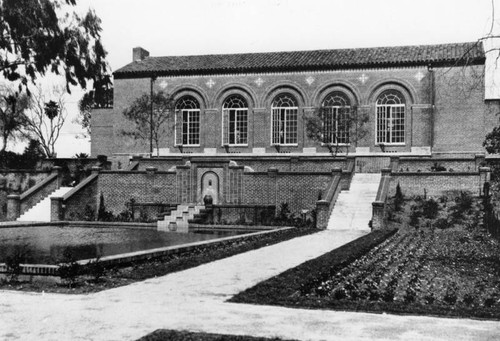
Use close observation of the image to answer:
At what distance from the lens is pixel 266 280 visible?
10.4 meters

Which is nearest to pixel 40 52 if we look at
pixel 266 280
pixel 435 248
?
pixel 266 280

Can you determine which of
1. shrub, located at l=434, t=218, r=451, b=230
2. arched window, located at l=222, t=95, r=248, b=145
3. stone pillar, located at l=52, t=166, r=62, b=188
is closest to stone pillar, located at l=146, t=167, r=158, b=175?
stone pillar, located at l=52, t=166, r=62, b=188

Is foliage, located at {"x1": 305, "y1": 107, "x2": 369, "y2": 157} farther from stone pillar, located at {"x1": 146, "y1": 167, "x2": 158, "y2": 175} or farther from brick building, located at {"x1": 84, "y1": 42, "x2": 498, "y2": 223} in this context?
stone pillar, located at {"x1": 146, "y1": 167, "x2": 158, "y2": 175}

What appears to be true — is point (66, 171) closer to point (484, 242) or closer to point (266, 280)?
point (484, 242)

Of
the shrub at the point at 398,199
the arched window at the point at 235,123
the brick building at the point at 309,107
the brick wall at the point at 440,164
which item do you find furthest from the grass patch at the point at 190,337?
the arched window at the point at 235,123

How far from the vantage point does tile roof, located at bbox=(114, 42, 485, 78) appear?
126 ft

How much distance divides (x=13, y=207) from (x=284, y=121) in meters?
17.7

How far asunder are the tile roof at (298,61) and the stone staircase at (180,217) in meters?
15.0

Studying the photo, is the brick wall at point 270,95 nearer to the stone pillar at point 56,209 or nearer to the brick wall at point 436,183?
the brick wall at point 436,183

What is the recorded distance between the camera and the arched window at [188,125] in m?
41.9

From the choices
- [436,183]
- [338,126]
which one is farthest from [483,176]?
[338,126]

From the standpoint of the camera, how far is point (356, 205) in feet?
89.0

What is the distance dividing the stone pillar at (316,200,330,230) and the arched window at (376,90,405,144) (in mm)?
14588

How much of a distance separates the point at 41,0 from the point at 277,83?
36.3 meters
